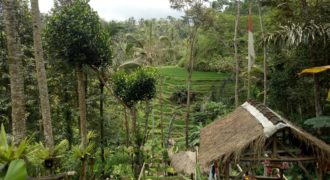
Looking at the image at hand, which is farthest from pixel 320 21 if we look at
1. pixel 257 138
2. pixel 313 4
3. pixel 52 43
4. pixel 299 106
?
pixel 52 43

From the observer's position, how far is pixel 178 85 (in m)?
37.2

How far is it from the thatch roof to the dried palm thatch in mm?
5372

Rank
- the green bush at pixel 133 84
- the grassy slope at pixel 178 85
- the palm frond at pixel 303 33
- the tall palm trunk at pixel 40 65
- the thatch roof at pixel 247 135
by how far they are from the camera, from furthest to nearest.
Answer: the grassy slope at pixel 178 85
the green bush at pixel 133 84
the palm frond at pixel 303 33
the tall palm trunk at pixel 40 65
the thatch roof at pixel 247 135

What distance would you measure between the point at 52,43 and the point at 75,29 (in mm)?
1050

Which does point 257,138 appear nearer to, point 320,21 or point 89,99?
point 320,21

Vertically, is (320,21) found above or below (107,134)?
above

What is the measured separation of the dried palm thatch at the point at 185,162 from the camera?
16.0m

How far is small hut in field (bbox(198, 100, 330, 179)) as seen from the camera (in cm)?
757

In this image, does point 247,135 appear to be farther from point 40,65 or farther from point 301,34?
point 40,65

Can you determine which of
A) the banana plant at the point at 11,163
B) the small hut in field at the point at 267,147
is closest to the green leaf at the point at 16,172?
the banana plant at the point at 11,163

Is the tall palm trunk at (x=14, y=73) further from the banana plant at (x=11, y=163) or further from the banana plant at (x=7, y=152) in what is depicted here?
the banana plant at (x=7, y=152)

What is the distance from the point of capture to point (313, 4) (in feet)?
44.1

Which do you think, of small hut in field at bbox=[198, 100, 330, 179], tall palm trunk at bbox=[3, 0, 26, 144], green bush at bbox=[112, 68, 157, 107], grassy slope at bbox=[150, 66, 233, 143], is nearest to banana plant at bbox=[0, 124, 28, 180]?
tall palm trunk at bbox=[3, 0, 26, 144]

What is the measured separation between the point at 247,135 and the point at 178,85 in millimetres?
29158
